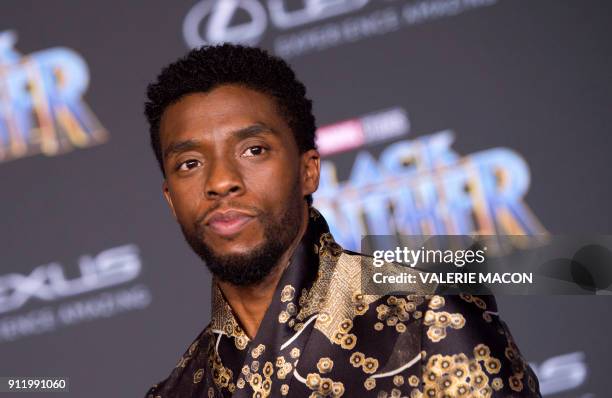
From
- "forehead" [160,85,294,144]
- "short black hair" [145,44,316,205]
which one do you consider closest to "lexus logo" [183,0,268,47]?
"short black hair" [145,44,316,205]

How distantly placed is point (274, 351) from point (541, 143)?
1.77 metres

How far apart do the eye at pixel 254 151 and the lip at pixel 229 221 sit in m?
0.10

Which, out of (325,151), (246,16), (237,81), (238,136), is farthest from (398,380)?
(246,16)

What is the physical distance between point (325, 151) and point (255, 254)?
62.2 inches

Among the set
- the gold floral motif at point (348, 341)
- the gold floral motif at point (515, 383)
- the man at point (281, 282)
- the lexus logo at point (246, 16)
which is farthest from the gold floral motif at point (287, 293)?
the lexus logo at point (246, 16)

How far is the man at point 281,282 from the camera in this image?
1.40 m

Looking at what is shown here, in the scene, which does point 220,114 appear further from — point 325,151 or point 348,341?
point 325,151

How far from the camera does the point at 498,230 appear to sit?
2.93m

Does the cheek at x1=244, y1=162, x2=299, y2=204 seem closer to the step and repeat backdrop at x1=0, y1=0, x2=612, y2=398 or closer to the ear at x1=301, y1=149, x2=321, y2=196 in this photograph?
the ear at x1=301, y1=149, x2=321, y2=196

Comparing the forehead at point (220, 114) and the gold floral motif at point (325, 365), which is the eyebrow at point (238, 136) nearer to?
the forehead at point (220, 114)

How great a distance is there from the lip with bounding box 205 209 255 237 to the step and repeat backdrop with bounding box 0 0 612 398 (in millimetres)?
1532

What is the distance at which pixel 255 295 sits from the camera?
1578 mm

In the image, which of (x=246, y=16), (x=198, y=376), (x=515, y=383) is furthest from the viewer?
(x=246, y=16)

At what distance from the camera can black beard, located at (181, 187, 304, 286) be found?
1484 mm
